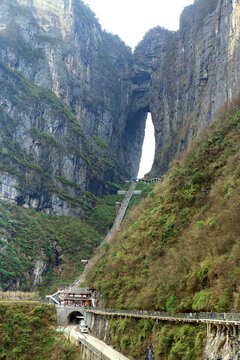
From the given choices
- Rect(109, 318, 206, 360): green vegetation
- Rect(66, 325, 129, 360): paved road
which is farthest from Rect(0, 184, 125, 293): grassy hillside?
Rect(109, 318, 206, 360): green vegetation

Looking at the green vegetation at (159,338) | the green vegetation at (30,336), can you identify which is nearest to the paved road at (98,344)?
the green vegetation at (159,338)

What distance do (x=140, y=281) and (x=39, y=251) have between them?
35451mm

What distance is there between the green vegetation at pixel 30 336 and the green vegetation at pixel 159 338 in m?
7.19

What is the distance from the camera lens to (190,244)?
28922 millimetres

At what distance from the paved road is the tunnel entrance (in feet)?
7.16

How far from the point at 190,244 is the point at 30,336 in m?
20.6

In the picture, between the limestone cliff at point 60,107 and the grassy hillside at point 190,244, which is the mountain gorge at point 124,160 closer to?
the grassy hillside at point 190,244

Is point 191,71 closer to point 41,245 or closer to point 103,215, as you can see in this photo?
point 103,215

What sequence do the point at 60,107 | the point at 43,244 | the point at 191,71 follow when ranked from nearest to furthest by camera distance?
the point at 43,244 → the point at 191,71 → the point at 60,107

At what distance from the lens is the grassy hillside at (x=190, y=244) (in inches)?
887

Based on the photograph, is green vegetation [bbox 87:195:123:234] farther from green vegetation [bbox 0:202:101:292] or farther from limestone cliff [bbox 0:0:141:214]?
green vegetation [bbox 0:202:101:292]

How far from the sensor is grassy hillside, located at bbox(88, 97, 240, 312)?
73.9 feet

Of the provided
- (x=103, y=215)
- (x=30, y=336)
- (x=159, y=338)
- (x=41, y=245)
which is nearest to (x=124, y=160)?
(x=103, y=215)

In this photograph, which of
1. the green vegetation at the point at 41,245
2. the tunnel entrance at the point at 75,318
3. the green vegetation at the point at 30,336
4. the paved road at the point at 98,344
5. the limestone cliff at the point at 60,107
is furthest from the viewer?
the limestone cliff at the point at 60,107
